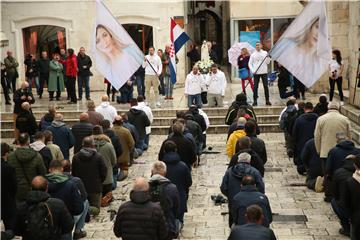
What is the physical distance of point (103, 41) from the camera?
17812mm

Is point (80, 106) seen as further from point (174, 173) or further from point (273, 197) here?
point (174, 173)

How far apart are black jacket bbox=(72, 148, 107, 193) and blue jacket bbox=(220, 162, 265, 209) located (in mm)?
2791

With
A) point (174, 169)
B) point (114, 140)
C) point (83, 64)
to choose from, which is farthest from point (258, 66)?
point (174, 169)

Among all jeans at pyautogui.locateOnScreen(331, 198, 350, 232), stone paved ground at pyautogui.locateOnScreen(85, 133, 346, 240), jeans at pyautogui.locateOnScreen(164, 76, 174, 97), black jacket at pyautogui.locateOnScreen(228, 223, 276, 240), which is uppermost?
jeans at pyautogui.locateOnScreen(164, 76, 174, 97)

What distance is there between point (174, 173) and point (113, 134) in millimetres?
3788

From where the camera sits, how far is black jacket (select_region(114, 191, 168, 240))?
8828 millimetres

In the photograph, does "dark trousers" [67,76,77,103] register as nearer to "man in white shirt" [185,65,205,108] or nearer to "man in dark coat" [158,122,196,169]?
"man in white shirt" [185,65,205,108]

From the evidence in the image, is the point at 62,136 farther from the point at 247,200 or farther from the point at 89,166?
the point at 247,200

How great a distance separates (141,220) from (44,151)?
450 centimetres

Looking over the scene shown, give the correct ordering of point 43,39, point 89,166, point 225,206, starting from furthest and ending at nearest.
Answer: point 43,39
point 225,206
point 89,166

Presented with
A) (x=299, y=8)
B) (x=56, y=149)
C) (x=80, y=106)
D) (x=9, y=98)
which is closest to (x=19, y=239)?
(x=56, y=149)

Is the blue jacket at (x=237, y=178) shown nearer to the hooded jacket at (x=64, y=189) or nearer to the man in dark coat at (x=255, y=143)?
the man in dark coat at (x=255, y=143)

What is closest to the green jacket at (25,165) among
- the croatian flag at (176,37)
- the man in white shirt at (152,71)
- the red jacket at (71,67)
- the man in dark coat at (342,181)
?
the man in dark coat at (342,181)

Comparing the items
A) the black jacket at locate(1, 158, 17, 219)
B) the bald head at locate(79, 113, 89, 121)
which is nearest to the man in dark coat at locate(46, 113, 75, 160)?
the bald head at locate(79, 113, 89, 121)
